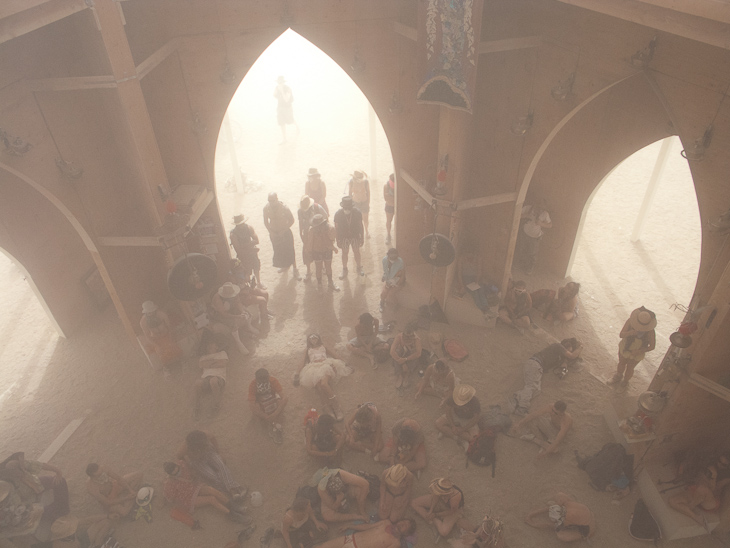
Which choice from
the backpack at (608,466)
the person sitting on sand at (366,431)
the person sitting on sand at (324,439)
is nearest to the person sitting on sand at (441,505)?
the person sitting on sand at (366,431)

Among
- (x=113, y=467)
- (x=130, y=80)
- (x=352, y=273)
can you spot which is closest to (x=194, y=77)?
(x=130, y=80)

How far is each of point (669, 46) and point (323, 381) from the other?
17.9 ft

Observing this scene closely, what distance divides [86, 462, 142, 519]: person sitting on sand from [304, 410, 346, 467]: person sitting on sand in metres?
2.12

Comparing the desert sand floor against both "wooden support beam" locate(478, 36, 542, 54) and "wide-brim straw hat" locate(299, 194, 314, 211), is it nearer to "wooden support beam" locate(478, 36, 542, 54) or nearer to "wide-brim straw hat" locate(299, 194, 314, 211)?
"wide-brim straw hat" locate(299, 194, 314, 211)

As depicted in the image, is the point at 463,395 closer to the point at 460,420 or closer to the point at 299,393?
the point at 460,420

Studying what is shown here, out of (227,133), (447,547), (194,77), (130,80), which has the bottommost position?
(447,547)

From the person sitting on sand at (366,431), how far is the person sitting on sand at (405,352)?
0.94 meters

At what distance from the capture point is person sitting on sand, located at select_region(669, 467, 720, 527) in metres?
5.38

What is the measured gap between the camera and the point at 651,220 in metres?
10.7

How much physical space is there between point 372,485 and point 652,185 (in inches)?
303

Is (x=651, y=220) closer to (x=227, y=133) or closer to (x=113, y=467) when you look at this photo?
(x=227, y=133)

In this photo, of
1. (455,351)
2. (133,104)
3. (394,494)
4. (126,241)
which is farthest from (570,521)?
(133,104)

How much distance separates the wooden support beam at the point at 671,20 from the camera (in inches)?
152

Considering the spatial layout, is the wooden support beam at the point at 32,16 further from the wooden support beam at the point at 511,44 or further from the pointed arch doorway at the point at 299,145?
the pointed arch doorway at the point at 299,145
